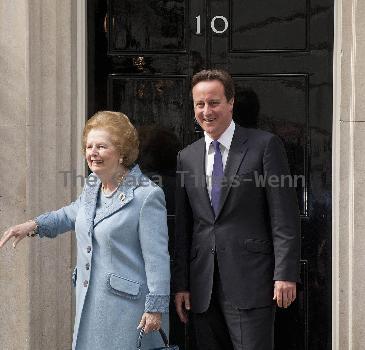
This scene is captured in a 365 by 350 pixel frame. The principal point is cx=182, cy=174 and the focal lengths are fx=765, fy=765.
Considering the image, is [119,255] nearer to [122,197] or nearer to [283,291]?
[122,197]

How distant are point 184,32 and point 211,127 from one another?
3.79 ft

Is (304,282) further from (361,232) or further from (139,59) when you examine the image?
(139,59)

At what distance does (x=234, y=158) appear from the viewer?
419cm

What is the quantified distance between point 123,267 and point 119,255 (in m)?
0.07

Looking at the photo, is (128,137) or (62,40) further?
(62,40)

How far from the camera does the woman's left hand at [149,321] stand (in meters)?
3.94

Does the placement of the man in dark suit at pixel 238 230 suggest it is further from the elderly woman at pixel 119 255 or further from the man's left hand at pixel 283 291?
the elderly woman at pixel 119 255

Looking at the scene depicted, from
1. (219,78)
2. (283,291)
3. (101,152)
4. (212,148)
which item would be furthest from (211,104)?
(283,291)

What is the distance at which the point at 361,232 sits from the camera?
15.6 feet

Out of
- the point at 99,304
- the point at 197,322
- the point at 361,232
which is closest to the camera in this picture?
the point at 99,304

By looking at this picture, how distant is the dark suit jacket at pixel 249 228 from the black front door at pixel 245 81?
882 millimetres

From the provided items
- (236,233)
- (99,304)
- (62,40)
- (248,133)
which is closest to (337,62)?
(248,133)

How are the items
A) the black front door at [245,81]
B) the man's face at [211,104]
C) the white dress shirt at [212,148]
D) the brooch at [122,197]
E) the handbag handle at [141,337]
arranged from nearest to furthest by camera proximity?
the handbag handle at [141,337], the brooch at [122,197], the man's face at [211,104], the white dress shirt at [212,148], the black front door at [245,81]

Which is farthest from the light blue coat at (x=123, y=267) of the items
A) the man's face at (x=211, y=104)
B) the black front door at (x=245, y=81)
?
the black front door at (x=245, y=81)
